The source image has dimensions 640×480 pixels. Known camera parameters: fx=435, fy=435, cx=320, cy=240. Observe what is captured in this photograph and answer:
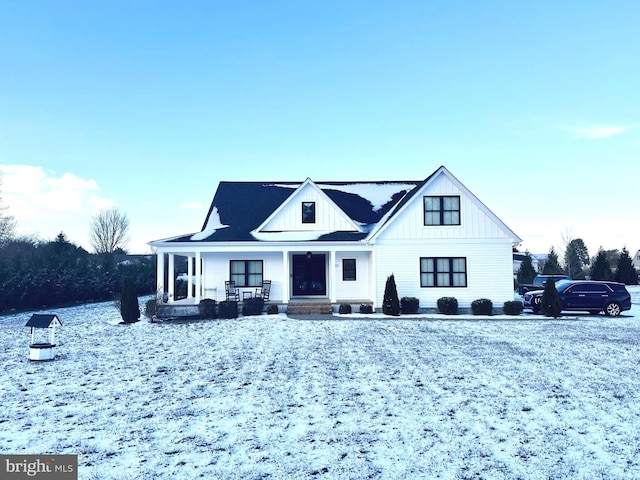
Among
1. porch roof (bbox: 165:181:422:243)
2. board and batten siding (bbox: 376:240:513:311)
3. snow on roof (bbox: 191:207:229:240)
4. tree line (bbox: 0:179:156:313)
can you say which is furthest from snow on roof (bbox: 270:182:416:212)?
tree line (bbox: 0:179:156:313)

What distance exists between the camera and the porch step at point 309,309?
63.6 feet

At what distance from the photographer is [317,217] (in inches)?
874

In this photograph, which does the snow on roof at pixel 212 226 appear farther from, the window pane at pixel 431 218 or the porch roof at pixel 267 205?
the window pane at pixel 431 218

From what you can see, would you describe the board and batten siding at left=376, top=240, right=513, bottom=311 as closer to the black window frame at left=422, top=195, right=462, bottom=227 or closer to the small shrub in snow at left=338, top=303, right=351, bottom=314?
the black window frame at left=422, top=195, right=462, bottom=227

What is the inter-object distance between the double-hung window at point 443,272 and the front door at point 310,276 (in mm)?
5187

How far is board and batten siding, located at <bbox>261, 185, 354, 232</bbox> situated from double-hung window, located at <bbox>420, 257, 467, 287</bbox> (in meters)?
4.23

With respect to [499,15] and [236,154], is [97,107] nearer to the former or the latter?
[236,154]

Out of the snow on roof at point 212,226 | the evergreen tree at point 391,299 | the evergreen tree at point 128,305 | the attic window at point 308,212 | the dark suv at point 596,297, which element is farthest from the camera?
the attic window at point 308,212

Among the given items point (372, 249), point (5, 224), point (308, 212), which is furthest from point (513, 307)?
point (5, 224)

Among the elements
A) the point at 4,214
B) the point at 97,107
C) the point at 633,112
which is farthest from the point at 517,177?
the point at 4,214

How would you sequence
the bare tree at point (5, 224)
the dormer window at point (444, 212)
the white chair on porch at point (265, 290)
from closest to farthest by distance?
the dormer window at point (444, 212)
the white chair on porch at point (265, 290)
the bare tree at point (5, 224)

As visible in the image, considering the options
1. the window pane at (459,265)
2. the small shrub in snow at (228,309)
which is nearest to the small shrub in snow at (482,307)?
the window pane at (459,265)

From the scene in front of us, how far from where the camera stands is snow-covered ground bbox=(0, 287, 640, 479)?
4918 millimetres

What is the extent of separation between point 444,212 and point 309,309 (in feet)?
25.7
